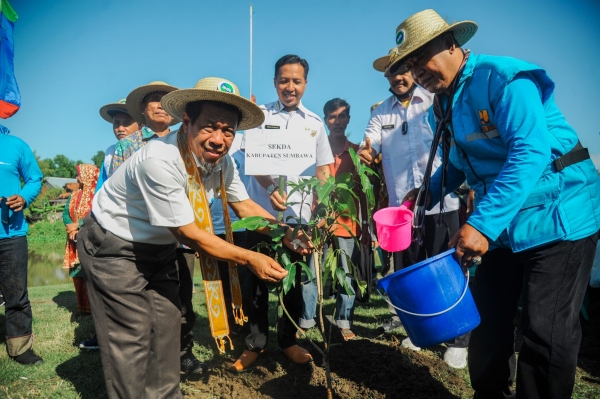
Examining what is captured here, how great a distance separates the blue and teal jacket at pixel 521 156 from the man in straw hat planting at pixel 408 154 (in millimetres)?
1405

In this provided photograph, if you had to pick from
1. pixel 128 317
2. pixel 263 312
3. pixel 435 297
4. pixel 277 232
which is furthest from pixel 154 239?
pixel 435 297

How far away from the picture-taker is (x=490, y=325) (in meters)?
2.18

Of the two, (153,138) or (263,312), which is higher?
(153,138)

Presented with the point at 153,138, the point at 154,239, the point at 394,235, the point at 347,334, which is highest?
the point at 153,138

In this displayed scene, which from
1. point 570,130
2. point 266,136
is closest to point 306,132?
point 266,136

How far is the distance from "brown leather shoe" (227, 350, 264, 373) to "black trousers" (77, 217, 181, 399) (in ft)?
2.99

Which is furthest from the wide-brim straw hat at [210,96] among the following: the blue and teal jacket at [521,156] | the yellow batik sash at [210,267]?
the blue and teal jacket at [521,156]

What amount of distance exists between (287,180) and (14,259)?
8.59ft

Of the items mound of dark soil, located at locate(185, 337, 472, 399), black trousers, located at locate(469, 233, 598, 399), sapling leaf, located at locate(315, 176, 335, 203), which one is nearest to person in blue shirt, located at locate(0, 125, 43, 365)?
mound of dark soil, located at locate(185, 337, 472, 399)

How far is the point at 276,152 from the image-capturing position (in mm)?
3328

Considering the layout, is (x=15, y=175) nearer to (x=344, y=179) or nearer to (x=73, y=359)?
(x=73, y=359)

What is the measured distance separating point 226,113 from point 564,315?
194cm

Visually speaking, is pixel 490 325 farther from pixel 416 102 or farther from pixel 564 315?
pixel 416 102

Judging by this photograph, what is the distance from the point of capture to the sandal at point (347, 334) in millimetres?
3949
